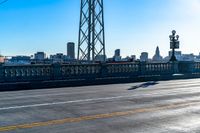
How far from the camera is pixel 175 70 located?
111 feet

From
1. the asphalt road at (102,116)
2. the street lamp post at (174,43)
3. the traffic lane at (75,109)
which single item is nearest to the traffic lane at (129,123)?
the asphalt road at (102,116)

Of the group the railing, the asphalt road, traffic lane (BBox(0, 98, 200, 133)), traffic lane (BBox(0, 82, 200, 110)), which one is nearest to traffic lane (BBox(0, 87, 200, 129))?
the asphalt road

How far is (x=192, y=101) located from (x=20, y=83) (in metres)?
11.3

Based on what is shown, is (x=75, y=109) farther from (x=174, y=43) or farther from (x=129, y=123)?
(x=174, y=43)

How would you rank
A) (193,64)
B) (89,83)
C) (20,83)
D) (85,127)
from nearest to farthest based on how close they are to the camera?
(85,127) → (20,83) → (89,83) → (193,64)

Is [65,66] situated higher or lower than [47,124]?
higher

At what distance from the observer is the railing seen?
74.0ft

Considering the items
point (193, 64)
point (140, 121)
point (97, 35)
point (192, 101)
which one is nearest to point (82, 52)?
point (97, 35)

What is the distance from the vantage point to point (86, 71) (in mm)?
26562

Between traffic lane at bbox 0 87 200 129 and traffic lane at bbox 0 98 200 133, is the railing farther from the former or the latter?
traffic lane at bbox 0 98 200 133

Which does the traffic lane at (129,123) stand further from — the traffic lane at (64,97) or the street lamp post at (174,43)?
the street lamp post at (174,43)

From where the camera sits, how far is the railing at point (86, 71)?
74.0 feet

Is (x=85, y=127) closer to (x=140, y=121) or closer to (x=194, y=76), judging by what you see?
(x=140, y=121)

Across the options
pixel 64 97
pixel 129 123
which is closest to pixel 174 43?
pixel 64 97
